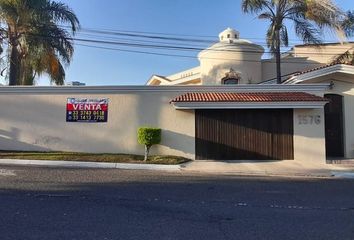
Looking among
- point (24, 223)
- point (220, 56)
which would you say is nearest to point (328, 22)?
point (220, 56)

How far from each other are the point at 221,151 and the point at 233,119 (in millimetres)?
1485

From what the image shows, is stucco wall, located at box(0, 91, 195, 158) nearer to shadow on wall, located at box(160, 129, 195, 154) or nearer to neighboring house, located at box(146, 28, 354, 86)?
shadow on wall, located at box(160, 129, 195, 154)

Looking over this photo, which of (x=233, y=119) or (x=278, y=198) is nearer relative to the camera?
(x=278, y=198)

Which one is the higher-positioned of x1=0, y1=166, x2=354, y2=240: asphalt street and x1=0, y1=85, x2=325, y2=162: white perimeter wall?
x1=0, y1=85, x2=325, y2=162: white perimeter wall

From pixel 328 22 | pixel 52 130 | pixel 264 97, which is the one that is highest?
pixel 328 22

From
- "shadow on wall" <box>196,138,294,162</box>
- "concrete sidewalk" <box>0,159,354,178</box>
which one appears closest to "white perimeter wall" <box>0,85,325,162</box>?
"shadow on wall" <box>196,138,294,162</box>

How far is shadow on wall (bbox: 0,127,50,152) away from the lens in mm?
19653

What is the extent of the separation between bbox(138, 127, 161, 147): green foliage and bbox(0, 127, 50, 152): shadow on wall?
4954 millimetres

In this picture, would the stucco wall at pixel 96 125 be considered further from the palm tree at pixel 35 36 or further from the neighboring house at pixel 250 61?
the neighboring house at pixel 250 61

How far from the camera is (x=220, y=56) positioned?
92.8 feet

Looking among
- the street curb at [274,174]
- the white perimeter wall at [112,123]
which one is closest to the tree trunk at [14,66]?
the white perimeter wall at [112,123]

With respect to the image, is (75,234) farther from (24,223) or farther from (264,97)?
(264,97)

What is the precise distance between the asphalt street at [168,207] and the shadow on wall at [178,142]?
5.59 m

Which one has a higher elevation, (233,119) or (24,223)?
(233,119)
